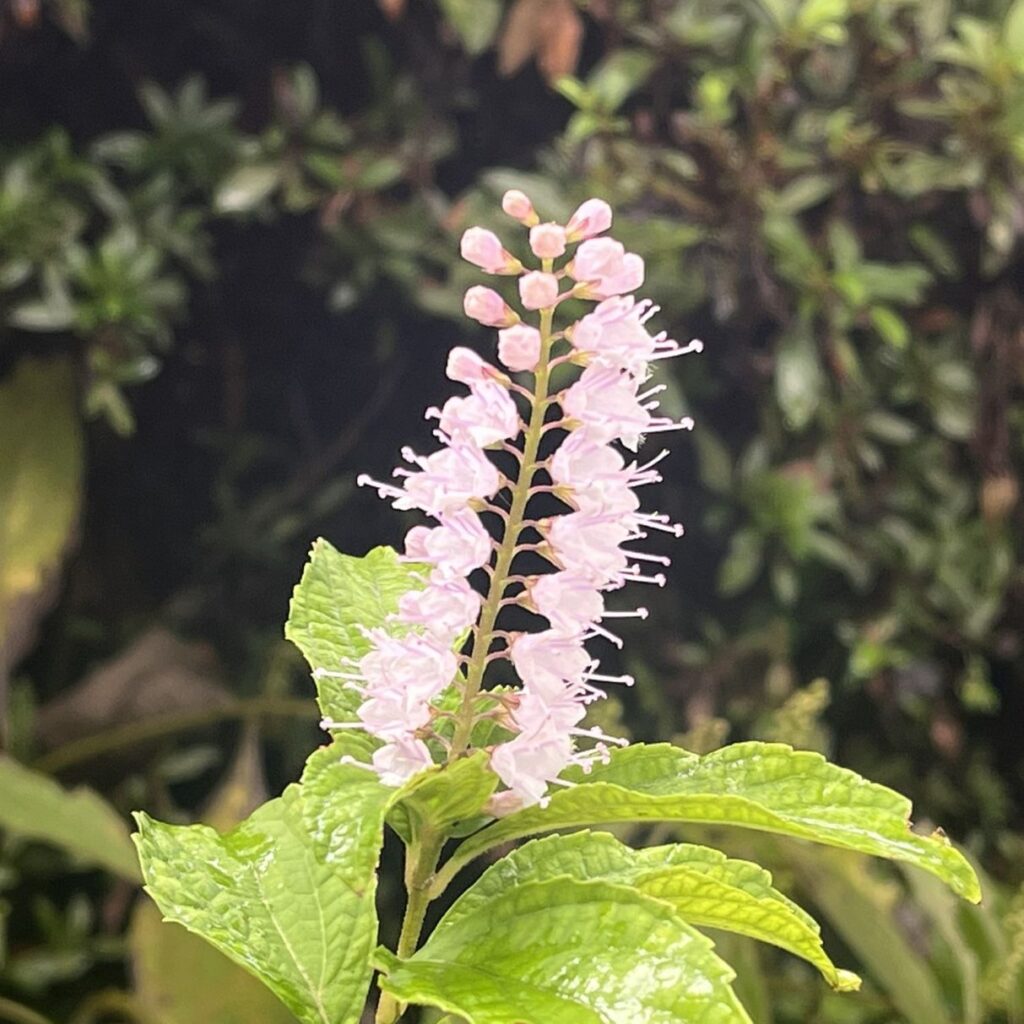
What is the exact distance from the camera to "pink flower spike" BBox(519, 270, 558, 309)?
0.28m

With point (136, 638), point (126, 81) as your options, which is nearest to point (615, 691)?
point (136, 638)

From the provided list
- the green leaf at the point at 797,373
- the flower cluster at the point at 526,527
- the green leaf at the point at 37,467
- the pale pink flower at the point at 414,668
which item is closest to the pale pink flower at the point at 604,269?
the flower cluster at the point at 526,527

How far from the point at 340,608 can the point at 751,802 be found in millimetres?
149

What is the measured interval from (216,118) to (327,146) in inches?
3.7

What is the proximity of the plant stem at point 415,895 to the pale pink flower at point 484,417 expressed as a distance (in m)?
0.11

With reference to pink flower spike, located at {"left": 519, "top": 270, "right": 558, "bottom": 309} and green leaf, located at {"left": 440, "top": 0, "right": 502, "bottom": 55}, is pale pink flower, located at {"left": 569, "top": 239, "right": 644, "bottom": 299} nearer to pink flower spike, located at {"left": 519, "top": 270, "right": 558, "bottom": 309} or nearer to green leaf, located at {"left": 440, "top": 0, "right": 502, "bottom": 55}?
pink flower spike, located at {"left": 519, "top": 270, "right": 558, "bottom": 309}

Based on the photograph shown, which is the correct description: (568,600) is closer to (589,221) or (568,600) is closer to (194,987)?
(589,221)

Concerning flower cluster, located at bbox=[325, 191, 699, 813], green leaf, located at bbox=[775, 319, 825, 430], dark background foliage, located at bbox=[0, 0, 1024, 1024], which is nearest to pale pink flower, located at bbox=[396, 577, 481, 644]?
flower cluster, located at bbox=[325, 191, 699, 813]

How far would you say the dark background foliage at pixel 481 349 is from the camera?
0.90 m

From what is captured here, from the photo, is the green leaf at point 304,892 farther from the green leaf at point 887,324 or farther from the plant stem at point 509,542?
the green leaf at point 887,324

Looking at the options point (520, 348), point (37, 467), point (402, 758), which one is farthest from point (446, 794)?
point (37, 467)

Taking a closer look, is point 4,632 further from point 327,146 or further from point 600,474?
point 600,474

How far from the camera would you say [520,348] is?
0.28m

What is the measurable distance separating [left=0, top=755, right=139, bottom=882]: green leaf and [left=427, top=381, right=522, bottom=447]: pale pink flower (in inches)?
24.0
